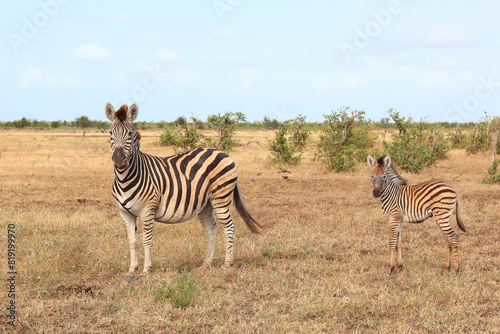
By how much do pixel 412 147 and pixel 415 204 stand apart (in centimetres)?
1383

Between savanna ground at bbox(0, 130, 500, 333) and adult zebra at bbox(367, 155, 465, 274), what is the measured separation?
Answer: 1.50 feet

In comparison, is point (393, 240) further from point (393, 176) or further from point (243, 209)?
point (243, 209)

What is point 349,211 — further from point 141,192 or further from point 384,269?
point 141,192

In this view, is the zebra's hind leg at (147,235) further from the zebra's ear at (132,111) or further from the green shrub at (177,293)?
the zebra's ear at (132,111)

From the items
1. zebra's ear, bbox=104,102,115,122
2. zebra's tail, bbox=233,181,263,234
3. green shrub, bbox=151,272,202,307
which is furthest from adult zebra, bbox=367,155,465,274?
zebra's ear, bbox=104,102,115,122

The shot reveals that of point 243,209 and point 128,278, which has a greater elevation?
point 243,209

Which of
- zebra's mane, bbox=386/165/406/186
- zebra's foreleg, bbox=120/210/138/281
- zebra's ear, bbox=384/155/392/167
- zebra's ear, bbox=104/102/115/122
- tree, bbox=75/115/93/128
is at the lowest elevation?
zebra's foreleg, bbox=120/210/138/281

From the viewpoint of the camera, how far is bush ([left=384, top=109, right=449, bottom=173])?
1977 cm

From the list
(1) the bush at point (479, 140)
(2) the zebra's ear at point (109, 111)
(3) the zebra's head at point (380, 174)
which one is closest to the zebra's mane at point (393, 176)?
(3) the zebra's head at point (380, 174)

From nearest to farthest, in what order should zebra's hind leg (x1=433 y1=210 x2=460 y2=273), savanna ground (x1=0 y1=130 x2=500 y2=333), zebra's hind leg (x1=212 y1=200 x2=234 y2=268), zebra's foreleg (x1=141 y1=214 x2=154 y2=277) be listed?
savanna ground (x1=0 y1=130 x2=500 y2=333) < zebra's foreleg (x1=141 y1=214 x2=154 y2=277) < zebra's hind leg (x1=433 y1=210 x2=460 y2=273) < zebra's hind leg (x1=212 y1=200 x2=234 y2=268)

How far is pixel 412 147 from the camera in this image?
19844 millimetres

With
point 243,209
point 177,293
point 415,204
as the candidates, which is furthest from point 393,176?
point 177,293

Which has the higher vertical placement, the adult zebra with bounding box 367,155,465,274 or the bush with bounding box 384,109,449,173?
the bush with bounding box 384,109,449,173

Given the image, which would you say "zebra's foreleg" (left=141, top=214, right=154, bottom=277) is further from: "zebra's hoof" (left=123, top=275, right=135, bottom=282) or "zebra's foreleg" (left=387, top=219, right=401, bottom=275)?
"zebra's foreleg" (left=387, top=219, right=401, bottom=275)
